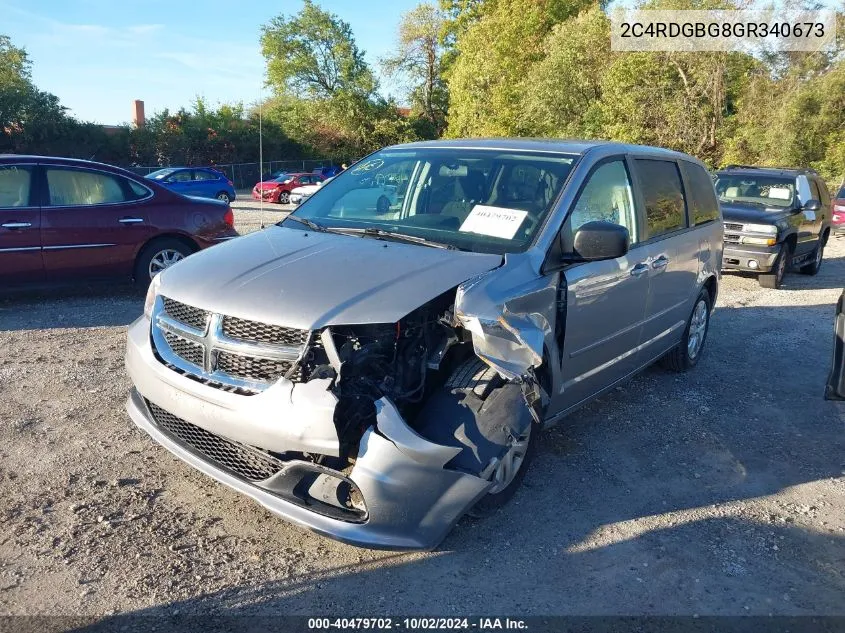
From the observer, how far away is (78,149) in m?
36.6

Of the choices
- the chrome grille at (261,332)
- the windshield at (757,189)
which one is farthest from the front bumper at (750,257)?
the chrome grille at (261,332)

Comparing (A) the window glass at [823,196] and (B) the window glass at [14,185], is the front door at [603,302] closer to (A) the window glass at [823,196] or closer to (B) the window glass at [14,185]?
(B) the window glass at [14,185]

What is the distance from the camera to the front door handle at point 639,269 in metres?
4.58

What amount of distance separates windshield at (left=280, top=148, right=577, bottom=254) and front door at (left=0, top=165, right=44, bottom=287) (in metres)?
3.96

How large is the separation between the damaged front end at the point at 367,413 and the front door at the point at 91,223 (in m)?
4.60

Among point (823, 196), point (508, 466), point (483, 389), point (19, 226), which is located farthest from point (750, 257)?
point (19, 226)

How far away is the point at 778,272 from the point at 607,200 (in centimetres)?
713

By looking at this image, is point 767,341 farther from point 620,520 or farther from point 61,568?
point 61,568

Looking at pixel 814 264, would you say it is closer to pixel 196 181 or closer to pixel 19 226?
pixel 19 226

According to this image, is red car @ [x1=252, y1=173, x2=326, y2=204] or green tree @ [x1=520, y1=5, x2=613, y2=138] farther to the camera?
green tree @ [x1=520, y1=5, x2=613, y2=138]

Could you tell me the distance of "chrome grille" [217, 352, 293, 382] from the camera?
307cm

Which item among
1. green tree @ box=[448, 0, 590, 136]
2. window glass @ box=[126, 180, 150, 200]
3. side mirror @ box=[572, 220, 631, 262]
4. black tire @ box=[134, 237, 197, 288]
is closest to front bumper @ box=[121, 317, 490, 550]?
side mirror @ box=[572, 220, 631, 262]

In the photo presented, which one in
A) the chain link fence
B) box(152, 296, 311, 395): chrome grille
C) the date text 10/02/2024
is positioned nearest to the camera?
the date text 10/02/2024

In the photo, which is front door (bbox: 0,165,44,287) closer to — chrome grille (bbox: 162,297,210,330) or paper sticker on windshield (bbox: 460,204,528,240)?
chrome grille (bbox: 162,297,210,330)
